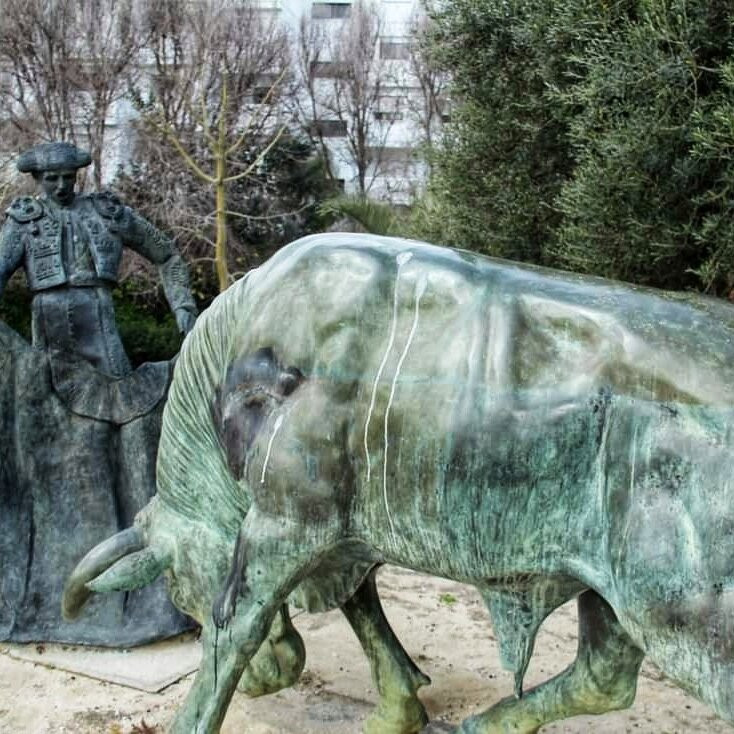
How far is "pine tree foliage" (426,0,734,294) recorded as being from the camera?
17.2 ft

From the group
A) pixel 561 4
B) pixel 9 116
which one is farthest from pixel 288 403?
pixel 9 116

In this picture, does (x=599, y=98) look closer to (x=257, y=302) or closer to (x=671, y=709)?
(x=671, y=709)

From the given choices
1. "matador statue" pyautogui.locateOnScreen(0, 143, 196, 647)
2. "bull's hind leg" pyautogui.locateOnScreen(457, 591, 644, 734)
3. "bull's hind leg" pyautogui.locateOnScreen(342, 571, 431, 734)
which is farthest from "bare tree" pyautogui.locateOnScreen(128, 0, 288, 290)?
"bull's hind leg" pyautogui.locateOnScreen(457, 591, 644, 734)

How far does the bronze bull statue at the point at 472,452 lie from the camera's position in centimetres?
199

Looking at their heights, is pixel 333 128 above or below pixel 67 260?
below

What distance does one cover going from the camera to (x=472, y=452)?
217cm

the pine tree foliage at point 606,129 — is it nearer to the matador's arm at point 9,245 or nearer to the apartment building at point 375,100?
the matador's arm at point 9,245

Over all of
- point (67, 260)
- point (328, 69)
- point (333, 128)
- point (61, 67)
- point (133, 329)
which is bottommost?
point (133, 329)

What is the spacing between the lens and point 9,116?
50.9ft

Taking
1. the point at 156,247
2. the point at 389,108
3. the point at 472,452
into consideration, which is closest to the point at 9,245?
the point at 156,247

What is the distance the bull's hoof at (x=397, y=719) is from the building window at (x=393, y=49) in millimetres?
19960

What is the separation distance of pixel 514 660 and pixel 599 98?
411 cm

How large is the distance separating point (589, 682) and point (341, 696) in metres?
1.41

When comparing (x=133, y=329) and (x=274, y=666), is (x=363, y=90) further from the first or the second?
(x=274, y=666)
